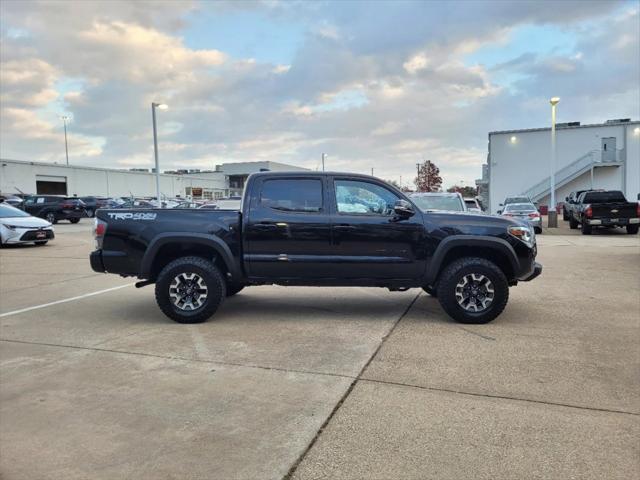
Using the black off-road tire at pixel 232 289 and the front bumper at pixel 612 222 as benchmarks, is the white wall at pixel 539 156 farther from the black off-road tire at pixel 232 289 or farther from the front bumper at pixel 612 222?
the black off-road tire at pixel 232 289

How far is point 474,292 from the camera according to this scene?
247 inches

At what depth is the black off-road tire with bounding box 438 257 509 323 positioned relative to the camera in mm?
6188

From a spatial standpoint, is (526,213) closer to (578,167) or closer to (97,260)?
(97,260)

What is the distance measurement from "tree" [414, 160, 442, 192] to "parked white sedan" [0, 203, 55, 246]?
74935 millimetres

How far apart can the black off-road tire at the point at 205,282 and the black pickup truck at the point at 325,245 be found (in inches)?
0.5

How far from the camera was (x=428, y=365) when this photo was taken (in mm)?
4773

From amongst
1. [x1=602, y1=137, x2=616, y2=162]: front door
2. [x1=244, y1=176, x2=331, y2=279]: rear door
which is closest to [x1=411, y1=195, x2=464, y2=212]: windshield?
[x1=244, y1=176, x2=331, y2=279]: rear door

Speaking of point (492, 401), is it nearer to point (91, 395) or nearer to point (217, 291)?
point (91, 395)

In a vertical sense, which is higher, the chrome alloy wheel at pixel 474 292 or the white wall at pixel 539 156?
the white wall at pixel 539 156

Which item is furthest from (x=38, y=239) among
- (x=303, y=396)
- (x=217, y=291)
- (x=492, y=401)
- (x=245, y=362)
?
(x=492, y=401)

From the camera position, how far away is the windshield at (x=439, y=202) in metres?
11.7

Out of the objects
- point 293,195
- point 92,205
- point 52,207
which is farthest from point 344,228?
point 92,205

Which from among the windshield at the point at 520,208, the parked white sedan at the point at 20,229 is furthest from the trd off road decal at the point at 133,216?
the windshield at the point at 520,208

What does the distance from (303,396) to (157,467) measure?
132 centimetres
